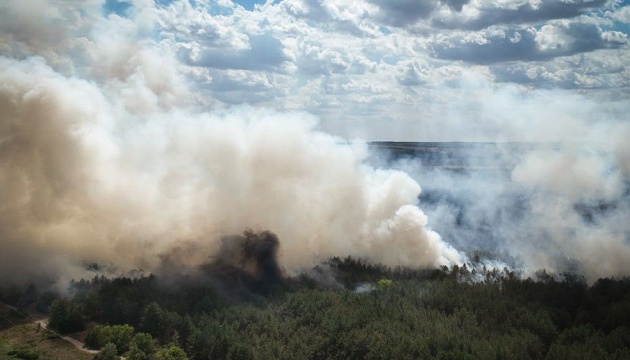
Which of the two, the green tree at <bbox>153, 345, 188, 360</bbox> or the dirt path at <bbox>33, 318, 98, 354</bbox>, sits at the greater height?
the green tree at <bbox>153, 345, 188, 360</bbox>

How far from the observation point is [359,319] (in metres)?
58.3

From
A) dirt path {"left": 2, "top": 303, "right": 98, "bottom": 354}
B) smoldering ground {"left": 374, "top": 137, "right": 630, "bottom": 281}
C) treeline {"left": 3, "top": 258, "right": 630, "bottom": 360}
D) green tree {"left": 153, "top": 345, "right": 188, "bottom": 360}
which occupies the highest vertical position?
smoldering ground {"left": 374, "top": 137, "right": 630, "bottom": 281}

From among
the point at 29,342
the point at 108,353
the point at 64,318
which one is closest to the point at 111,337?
the point at 108,353

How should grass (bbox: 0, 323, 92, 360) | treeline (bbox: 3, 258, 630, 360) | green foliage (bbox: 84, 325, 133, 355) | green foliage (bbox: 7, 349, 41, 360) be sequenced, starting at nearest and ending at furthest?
treeline (bbox: 3, 258, 630, 360) → green foliage (bbox: 7, 349, 41, 360) → grass (bbox: 0, 323, 92, 360) → green foliage (bbox: 84, 325, 133, 355)

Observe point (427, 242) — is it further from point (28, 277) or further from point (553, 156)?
point (28, 277)

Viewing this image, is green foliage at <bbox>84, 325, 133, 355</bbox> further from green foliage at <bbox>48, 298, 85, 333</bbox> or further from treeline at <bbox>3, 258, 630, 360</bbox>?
green foliage at <bbox>48, 298, 85, 333</bbox>

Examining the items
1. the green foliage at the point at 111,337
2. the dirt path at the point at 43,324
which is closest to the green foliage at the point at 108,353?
the green foliage at the point at 111,337

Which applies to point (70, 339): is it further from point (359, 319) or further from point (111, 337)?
point (359, 319)

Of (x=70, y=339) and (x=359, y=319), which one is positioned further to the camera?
(x=70, y=339)

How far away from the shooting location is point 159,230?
7900cm

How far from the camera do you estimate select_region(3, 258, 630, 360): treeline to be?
5234 cm

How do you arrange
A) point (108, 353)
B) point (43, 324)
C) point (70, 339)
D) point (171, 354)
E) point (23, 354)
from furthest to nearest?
point (43, 324), point (70, 339), point (23, 354), point (108, 353), point (171, 354)

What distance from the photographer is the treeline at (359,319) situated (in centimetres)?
5234

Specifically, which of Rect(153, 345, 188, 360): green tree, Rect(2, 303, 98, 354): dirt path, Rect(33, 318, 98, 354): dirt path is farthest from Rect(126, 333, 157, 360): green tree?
Rect(2, 303, 98, 354): dirt path
